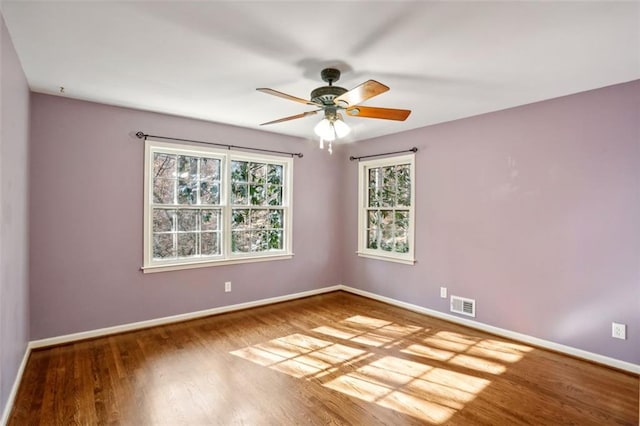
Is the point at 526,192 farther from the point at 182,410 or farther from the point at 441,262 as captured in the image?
the point at 182,410

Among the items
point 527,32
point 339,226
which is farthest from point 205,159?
point 527,32

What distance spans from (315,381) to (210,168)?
9.42ft

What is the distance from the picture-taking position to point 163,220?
3.96 meters

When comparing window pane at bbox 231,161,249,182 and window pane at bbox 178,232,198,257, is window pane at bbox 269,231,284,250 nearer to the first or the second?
window pane at bbox 231,161,249,182

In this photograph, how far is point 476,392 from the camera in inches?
98.7

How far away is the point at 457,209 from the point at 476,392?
2151 millimetres

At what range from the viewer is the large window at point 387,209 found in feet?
15.3

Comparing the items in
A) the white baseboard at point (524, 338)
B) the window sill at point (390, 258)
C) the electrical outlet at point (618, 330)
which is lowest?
the white baseboard at point (524, 338)

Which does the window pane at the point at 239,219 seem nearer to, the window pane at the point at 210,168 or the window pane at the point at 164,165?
the window pane at the point at 210,168

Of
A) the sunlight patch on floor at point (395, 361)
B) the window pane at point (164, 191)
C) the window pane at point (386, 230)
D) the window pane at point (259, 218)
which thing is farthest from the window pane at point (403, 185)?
the window pane at point (164, 191)

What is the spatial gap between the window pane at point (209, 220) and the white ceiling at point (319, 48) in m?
1.43

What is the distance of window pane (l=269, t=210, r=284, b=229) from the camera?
4930mm

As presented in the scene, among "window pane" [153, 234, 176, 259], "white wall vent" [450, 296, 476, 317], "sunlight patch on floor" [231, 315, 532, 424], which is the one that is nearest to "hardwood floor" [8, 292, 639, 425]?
"sunlight patch on floor" [231, 315, 532, 424]

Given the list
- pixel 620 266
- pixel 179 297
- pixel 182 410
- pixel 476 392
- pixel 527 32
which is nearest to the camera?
pixel 527 32
